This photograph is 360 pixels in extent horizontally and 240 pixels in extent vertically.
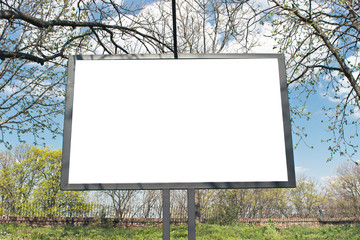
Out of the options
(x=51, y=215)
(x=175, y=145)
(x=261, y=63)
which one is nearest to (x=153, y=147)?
(x=175, y=145)

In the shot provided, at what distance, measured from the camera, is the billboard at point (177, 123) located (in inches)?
98.0

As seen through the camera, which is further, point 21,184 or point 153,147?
point 21,184

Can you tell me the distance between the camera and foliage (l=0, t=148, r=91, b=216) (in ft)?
37.8

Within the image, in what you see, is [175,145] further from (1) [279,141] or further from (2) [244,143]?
(1) [279,141]

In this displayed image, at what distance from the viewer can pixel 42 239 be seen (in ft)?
25.0

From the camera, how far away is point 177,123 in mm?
2572

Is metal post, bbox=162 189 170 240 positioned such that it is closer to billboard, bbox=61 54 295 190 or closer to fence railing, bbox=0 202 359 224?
billboard, bbox=61 54 295 190

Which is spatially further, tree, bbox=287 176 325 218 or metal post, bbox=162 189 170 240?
tree, bbox=287 176 325 218

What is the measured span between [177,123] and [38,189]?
36.3 feet

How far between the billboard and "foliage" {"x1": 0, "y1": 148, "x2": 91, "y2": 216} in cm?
993

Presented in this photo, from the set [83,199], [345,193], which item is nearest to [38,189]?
[83,199]

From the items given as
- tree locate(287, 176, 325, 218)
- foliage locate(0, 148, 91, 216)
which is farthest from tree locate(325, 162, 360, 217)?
foliage locate(0, 148, 91, 216)

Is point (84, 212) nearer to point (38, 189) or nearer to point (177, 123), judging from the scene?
point (38, 189)

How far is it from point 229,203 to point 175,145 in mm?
9213
